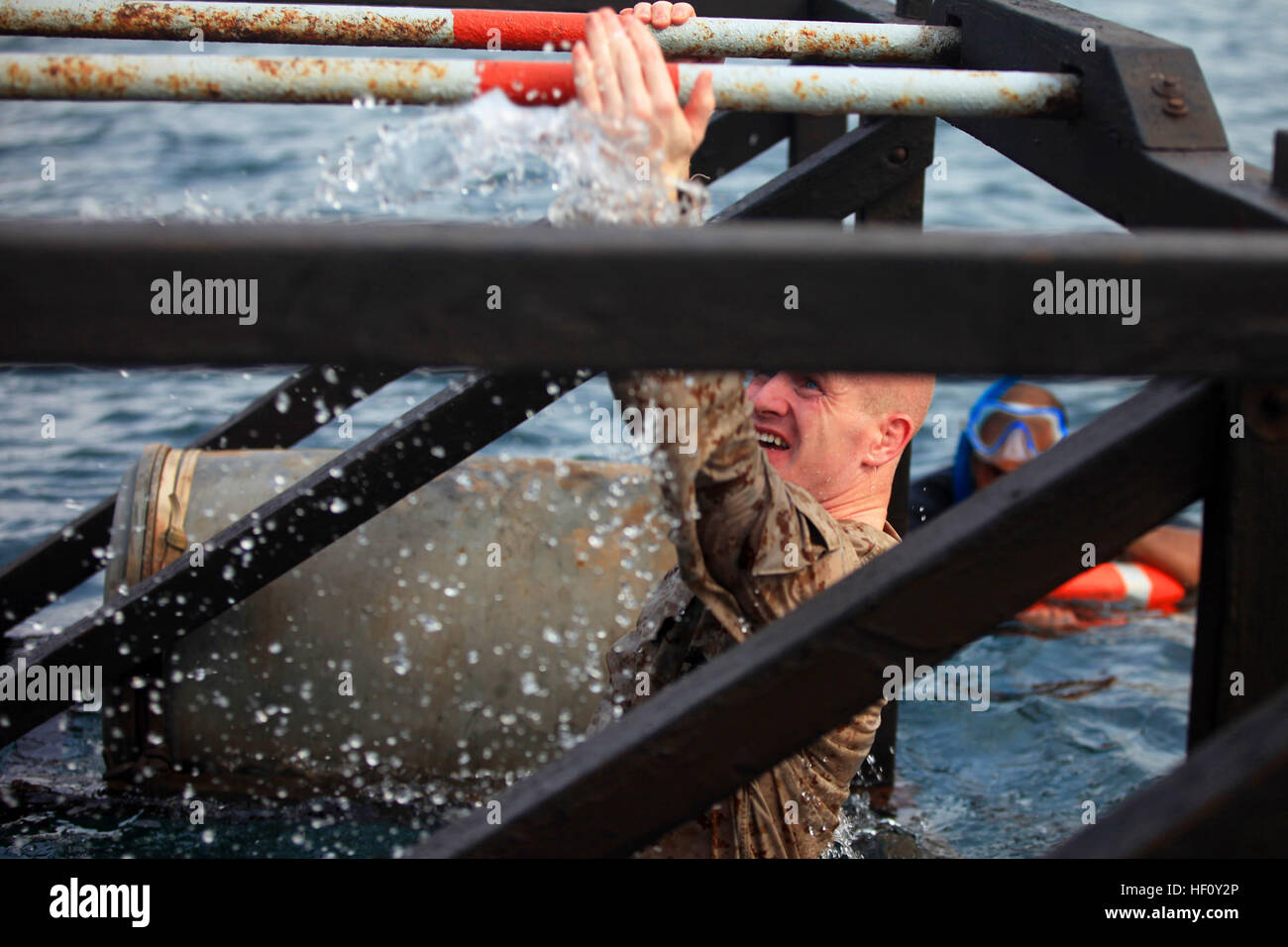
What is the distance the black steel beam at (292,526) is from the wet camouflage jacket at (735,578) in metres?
0.61

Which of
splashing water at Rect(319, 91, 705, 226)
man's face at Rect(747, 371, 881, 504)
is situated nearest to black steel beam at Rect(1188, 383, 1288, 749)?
splashing water at Rect(319, 91, 705, 226)

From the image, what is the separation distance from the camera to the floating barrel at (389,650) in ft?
12.4

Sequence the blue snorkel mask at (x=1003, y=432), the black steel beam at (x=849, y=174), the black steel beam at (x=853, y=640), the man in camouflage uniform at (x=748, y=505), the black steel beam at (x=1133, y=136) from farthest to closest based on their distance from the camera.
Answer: the blue snorkel mask at (x=1003, y=432)
the black steel beam at (x=849, y=174)
the man in camouflage uniform at (x=748, y=505)
the black steel beam at (x=1133, y=136)
the black steel beam at (x=853, y=640)

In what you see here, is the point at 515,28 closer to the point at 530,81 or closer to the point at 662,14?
→ the point at 662,14

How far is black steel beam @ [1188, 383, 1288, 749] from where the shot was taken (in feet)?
5.26

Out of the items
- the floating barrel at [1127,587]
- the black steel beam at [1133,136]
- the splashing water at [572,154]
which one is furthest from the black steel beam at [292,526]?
the floating barrel at [1127,587]

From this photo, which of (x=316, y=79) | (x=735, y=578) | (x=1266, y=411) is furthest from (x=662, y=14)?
(x=1266, y=411)

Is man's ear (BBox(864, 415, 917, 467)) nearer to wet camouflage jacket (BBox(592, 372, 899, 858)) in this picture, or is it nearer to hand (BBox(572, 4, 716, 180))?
wet camouflage jacket (BBox(592, 372, 899, 858))

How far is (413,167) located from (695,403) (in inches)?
53.0

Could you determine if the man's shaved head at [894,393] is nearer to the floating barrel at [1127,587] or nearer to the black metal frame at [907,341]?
the black metal frame at [907,341]

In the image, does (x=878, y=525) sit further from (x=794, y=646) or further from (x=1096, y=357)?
(x=1096, y=357)

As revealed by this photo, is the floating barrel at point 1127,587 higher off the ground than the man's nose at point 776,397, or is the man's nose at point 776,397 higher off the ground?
the man's nose at point 776,397

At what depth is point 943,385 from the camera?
8773mm

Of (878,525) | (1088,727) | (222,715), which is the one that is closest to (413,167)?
(878,525)
